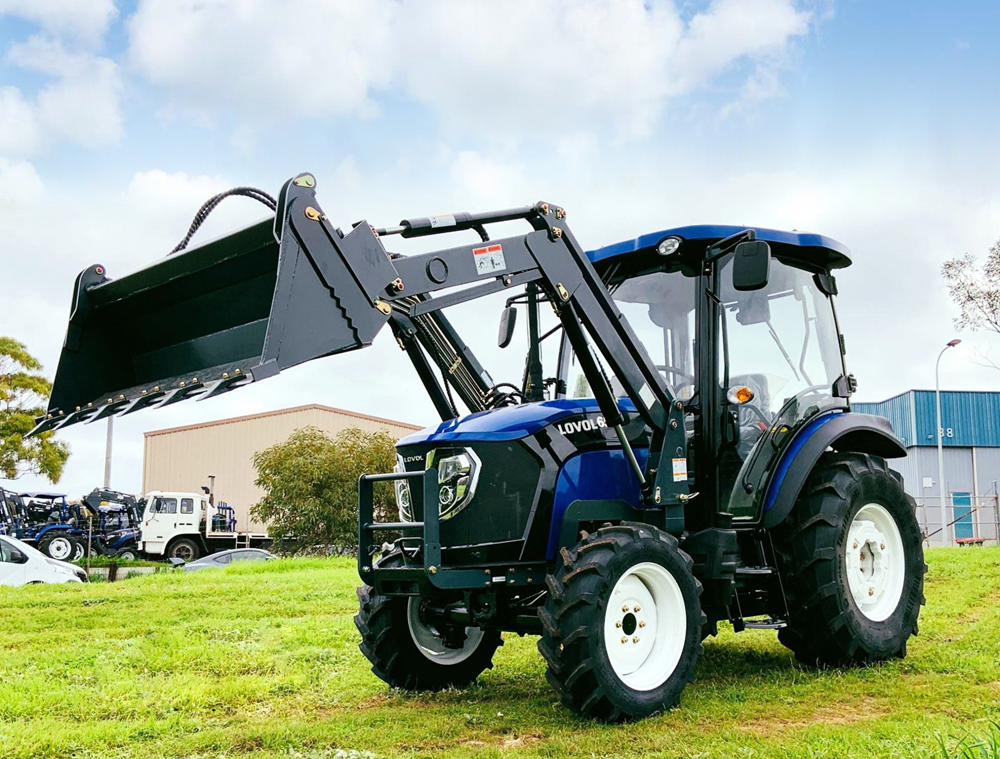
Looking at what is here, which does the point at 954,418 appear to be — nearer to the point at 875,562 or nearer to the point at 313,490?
the point at 313,490

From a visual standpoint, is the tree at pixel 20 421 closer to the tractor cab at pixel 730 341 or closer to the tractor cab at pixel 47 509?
the tractor cab at pixel 47 509

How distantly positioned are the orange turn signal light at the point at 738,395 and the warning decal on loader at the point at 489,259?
191cm

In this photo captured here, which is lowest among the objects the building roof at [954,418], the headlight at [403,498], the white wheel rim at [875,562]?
the white wheel rim at [875,562]

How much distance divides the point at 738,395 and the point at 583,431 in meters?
→ 1.22

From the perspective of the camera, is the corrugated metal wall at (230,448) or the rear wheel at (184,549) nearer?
the rear wheel at (184,549)

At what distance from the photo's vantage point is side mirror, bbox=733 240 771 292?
20.2 feet

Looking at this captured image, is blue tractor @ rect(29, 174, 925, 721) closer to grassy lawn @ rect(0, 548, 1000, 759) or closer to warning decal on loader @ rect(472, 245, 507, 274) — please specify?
warning decal on loader @ rect(472, 245, 507, 274)

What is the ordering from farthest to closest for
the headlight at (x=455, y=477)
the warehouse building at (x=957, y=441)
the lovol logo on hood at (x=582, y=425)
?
the warehouse building at (x=957, y=441) < the lovol logo on hood at (x=582, y=425) < the headlight at (x=455, y=477)

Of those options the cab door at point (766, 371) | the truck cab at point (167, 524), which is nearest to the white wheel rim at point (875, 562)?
the cab door at point (766, 371)

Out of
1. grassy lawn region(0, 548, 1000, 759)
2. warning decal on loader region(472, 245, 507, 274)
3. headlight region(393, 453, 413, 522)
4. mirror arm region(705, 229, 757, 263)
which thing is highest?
mirror arm region(705, 229, 757, 263)

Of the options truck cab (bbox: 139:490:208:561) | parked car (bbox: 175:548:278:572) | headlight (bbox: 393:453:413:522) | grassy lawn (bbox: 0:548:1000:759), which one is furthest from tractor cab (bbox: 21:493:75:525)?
headlight (bbox: 393:453:413:522)

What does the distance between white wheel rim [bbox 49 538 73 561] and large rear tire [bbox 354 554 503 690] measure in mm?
27801

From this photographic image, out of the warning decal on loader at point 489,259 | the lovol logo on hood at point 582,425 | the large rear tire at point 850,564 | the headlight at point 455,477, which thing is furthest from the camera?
the large rear tire at point 850,564

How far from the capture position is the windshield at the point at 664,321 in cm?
681
